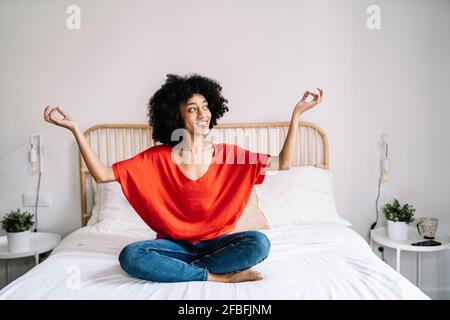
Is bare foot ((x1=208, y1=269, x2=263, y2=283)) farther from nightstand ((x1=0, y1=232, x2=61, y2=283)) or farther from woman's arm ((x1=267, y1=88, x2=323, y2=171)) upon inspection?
nightstand ((x1=0, y1=232, x2=61, y2=283))

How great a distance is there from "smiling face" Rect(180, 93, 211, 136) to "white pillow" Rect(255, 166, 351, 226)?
0.68 metres

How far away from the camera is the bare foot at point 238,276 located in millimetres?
1335

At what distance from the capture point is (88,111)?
230 centimetres

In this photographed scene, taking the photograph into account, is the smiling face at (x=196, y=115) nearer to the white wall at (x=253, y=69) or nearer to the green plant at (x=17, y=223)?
the white wall at (x=253, y=69)

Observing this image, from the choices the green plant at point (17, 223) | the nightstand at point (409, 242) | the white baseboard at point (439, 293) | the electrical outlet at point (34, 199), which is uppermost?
the electrical outlet at point (34, 199)

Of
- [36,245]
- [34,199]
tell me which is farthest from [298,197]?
[34,199]

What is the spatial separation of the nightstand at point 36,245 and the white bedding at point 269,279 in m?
0.33

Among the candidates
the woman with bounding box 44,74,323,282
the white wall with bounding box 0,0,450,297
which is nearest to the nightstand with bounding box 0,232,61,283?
the white wall with bounding box 0,0,450,297

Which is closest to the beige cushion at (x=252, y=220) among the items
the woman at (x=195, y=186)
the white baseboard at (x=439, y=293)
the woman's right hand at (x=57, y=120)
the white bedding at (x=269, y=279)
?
the white bedding at (x=269, y=279)

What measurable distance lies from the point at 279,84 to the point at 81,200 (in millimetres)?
1390

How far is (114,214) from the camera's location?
2.05 m

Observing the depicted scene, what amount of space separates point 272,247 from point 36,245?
1282 mm
